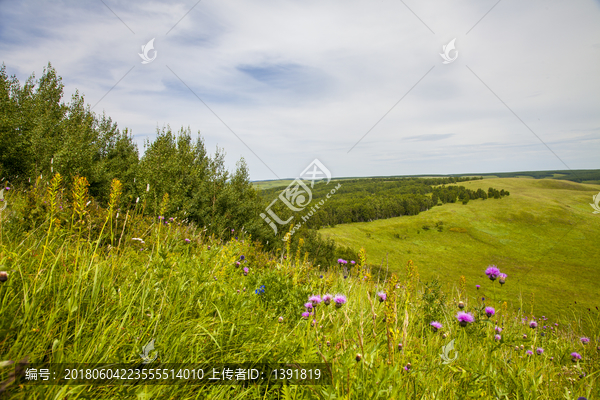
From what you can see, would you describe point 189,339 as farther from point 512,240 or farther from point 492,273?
point 512,240

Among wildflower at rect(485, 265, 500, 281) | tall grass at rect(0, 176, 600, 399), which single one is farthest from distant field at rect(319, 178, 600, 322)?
tall grass at rect(0, 176, 600, 399)

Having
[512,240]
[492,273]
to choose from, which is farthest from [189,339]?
[512,240]

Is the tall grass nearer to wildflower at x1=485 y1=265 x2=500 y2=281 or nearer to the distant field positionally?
wildflower at x1=485 y1=265 x2=500 y2=281

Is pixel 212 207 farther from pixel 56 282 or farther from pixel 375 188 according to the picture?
pixel 375 188

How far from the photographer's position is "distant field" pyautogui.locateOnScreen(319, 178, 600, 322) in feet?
262

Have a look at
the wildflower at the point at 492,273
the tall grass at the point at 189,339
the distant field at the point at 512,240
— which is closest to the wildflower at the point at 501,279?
the wildflower at the point at 492,273

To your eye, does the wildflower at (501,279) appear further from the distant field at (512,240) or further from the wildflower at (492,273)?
the distant field at (512,240)

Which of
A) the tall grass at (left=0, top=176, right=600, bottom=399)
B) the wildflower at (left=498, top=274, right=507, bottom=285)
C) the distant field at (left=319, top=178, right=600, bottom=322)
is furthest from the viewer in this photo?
the distant field at (left=319, top=178, right=600, bottom=322)

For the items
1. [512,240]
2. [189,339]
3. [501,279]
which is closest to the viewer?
[189,339]

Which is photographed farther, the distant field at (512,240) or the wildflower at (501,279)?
the distant field at (512,240)

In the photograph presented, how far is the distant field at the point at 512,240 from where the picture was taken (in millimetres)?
79938

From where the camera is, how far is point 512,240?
4432 inches

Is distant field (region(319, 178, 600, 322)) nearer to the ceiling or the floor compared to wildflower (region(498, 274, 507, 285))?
nearer to the floor

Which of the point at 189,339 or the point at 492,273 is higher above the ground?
the point at 492,273
